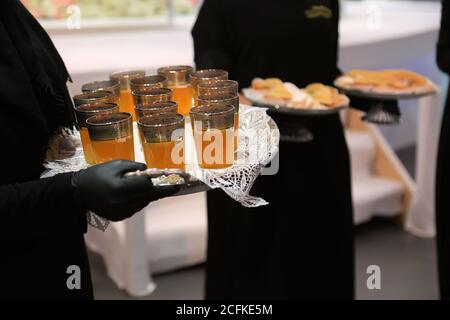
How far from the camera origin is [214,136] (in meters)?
0.89

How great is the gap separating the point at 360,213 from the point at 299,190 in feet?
4.02

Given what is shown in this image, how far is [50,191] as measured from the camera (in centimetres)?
77

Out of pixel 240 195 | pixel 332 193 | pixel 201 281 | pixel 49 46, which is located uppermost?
pixel 49 46

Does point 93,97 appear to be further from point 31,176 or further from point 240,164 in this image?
Answer: point 240,164

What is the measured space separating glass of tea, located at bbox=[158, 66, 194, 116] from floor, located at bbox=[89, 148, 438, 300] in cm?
135

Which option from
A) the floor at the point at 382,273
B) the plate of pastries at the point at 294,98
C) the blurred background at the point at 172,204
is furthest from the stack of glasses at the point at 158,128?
the floor at the point at 382,273

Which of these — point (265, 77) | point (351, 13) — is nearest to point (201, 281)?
point (265, 77)

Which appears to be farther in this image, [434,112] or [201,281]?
[434,112]

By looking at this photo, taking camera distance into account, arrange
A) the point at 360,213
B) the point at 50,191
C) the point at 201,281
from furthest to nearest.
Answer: the point at 360,213 < the point at 201,281 < the point at 50,191

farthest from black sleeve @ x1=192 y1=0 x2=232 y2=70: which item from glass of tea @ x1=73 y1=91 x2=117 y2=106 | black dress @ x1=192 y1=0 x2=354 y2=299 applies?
glass of tea @ x1=73 y1=91 x2=117 y2=106

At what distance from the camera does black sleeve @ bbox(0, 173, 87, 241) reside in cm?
77

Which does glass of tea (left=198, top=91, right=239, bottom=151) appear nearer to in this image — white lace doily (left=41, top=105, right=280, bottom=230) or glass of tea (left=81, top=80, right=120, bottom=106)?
white lace doily (left=41, top=105, right=280, bottom=230)
